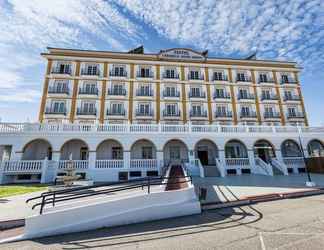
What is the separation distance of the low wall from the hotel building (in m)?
10.7

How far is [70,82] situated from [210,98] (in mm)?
20051

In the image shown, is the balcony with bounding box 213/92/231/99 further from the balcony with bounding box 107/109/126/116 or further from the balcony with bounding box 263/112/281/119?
the balcony with bounding box 107/109/126/116

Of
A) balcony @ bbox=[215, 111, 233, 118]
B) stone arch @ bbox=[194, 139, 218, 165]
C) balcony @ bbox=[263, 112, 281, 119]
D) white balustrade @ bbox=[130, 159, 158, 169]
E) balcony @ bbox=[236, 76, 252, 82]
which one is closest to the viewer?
white balustrade @ bbox=[130, 159, 158, 169]

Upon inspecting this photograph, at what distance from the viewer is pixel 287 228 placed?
5.29 meters

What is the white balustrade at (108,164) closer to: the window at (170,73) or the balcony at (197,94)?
the balcony at (197,94)

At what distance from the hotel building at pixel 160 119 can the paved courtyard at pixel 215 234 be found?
10962 millimetres

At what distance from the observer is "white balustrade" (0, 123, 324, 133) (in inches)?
656

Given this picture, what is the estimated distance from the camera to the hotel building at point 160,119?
17172 mm

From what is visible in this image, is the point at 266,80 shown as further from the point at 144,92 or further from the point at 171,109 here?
the point at 144,92

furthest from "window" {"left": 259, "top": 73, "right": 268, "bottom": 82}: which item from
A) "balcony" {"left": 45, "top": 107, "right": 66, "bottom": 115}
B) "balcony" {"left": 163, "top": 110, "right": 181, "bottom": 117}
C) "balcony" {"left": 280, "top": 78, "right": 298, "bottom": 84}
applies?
"balcony" {"left": 45, "top": 107, "right": 66, "bottom": 115}

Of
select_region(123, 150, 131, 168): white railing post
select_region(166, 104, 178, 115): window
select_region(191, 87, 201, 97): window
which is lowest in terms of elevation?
select_region(123, 150, 131, 168): white railing post

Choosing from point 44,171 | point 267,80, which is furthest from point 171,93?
point 44,171

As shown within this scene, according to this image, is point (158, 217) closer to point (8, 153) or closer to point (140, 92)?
point (8, 153)

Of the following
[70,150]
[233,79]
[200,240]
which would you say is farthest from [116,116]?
[200,240]
